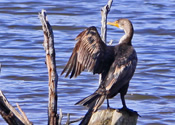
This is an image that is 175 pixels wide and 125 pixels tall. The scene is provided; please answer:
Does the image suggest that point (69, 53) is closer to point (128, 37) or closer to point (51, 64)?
point (128, 37)

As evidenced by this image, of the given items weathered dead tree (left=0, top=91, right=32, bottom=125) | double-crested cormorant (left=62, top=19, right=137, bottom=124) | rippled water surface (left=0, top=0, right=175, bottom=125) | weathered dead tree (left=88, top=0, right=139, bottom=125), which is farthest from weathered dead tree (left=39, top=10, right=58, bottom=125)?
rippled water surface (left=0, top=0, right=175, bottom=125)

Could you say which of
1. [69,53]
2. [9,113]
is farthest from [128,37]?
[69,53]

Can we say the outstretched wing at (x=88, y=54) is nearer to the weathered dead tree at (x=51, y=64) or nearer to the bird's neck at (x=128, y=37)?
the bird's neck at (x=128, y=37)

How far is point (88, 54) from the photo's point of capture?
5.66 meters

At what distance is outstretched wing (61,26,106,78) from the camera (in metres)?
5.66

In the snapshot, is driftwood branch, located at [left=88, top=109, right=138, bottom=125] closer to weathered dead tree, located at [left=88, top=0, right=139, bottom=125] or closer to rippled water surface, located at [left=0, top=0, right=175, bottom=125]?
weathered dead tree, located at [left=88, top=0, right=139, bottom=125]

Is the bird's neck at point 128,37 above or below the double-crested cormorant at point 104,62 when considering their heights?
above

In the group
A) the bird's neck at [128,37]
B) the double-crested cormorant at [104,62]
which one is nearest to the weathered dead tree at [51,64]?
the double-crested cormorant at [104,62]

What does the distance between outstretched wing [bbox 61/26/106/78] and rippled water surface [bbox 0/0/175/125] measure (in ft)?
7.36

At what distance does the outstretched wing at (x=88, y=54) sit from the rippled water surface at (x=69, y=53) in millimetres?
2245

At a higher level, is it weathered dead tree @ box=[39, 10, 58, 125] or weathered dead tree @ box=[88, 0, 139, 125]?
weathered dead tree @ box=[39, 10, 58, 125]

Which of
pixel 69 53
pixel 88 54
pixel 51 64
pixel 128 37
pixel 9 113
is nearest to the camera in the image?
pixel 51 64

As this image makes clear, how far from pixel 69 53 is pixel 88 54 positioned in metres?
5.78

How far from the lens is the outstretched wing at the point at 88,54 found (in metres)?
5.66
